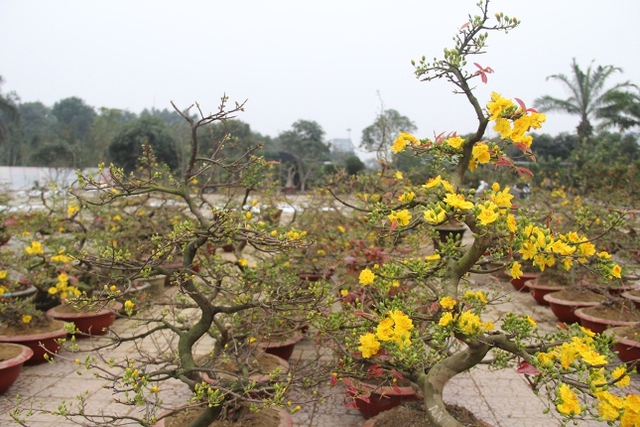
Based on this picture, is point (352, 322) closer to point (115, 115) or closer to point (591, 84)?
point (591, 84)

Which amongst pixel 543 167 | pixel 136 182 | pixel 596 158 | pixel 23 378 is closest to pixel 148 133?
pixel 543 167

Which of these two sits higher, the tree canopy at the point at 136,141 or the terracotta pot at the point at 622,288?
the tree canopy at the point at 136,141

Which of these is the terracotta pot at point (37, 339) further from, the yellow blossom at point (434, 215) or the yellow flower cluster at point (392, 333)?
the yellow blossom at point (434, 215)

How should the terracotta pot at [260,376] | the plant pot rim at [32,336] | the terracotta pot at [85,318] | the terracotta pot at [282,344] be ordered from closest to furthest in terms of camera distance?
the terracotta pot at [260,376]
the terracotta pot at [282,344]
the plant pot rim at [32,336]
the terracotta pot at [85,318]

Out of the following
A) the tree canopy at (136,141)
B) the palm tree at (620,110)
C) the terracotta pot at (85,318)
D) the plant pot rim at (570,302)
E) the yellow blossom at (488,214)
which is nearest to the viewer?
the yellow blossom at (488,214)

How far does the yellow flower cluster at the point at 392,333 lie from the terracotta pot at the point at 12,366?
2582 millimetres

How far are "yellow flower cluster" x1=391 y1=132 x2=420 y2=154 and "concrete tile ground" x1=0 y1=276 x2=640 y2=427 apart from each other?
1077 mm

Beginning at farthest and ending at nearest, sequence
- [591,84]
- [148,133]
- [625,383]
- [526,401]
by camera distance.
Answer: [148,133]
[591,84]
[526,401]
[625,383]

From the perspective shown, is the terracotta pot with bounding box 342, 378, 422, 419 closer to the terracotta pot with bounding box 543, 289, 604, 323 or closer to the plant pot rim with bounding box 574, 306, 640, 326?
the plant pot rim with bounding box 574, 306, 640, 326

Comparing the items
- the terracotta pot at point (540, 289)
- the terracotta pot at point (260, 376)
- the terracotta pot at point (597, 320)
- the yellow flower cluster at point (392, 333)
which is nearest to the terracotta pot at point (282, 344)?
the terracotta pot at point (260, 376)

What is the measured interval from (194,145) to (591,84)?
66.9 feet

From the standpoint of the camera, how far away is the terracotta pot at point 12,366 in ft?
10.8

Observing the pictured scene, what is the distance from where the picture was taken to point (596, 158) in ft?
38.3

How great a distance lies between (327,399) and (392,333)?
1.77 m
